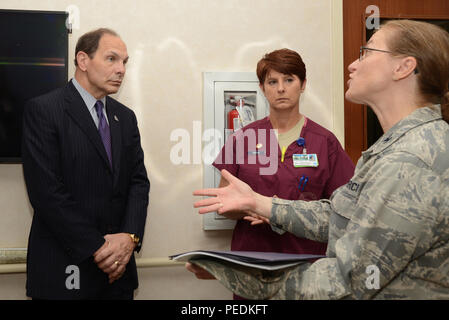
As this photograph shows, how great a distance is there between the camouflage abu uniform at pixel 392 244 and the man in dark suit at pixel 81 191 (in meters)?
1.04

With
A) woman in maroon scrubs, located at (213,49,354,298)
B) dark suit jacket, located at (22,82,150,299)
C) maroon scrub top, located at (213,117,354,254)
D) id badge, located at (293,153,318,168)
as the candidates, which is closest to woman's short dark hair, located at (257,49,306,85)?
woman in maroon scrubs, located at (213,49,354,298)

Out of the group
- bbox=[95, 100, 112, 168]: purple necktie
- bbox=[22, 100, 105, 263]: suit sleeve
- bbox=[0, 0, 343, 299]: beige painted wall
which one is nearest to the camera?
bbox=[22, 100, 105, 263]: suit sleeve

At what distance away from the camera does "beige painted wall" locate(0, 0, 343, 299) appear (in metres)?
2.42

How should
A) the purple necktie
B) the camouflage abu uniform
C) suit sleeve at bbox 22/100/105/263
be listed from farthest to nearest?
the purple necktie → suit sleeve at bbox 22/100/105/263 → the camouflage abu uniform

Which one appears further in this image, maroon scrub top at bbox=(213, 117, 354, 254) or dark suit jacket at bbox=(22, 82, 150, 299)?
maroon scrub top at bbox=(213, 117, 354, 254)

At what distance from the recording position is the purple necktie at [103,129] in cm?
198

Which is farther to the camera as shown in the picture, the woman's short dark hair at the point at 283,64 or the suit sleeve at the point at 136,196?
the woman's short dark hair at the point at 283,64

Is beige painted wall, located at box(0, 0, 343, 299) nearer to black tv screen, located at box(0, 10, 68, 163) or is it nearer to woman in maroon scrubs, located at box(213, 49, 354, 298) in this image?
black tv screen, located at box(0, 10, 68, 163)

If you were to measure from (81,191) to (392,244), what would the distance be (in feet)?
4.54

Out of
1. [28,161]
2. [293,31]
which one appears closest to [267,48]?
[293,31]

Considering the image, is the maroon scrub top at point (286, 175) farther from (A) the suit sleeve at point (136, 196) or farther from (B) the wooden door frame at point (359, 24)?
(B) the wooden door frame at point (359, 24)

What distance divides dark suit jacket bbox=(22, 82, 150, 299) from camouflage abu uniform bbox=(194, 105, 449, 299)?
1.03 metres

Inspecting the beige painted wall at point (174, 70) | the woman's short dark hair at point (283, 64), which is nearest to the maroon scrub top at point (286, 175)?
the woman's short dark hair at point (283, 64)
